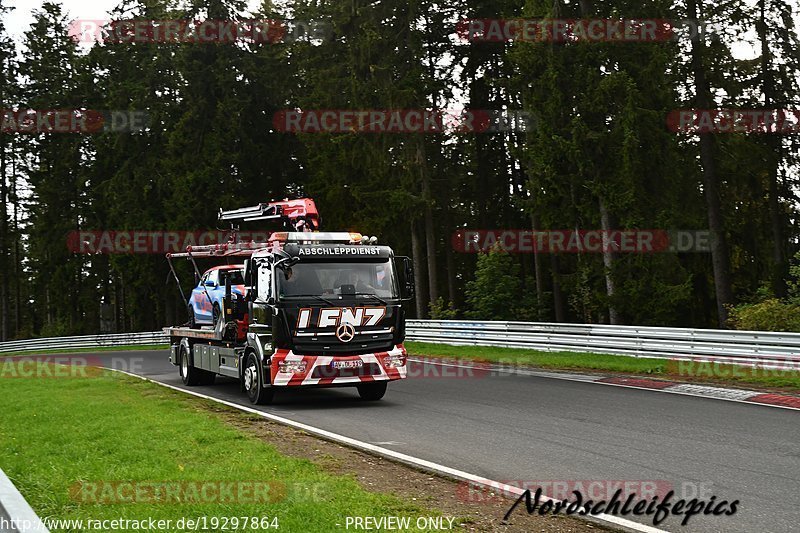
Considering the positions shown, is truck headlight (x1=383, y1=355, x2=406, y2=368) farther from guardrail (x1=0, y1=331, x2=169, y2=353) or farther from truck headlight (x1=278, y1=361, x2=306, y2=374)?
guardrail (x1=0, y1=331, x2=169, y2=353)

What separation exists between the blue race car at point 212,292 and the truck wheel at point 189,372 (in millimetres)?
764

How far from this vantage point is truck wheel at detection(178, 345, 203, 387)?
61.7ft

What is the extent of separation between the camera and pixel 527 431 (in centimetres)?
1063

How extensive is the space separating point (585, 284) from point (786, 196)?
34.3 feet

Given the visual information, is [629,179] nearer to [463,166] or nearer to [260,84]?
[463,166]

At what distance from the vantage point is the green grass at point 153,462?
651 cm

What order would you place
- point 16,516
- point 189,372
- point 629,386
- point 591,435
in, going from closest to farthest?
point 16,516
point 591,435
point 629,386
point 189,372

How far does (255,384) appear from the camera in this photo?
14680 mm

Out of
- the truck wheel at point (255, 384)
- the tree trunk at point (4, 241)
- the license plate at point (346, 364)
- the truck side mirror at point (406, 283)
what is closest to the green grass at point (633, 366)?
the truck side mirror at point (406, 283)

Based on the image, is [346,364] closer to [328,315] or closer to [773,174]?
[328,315]

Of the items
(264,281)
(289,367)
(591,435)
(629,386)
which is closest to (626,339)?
(629,386)

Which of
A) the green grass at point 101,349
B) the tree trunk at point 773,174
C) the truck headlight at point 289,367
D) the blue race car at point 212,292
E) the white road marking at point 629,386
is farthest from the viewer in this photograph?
the green grass at point 101,349

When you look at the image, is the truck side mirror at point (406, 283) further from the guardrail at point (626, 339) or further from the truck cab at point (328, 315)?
the guardrail at point (626, 339)

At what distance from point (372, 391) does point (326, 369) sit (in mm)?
1510
